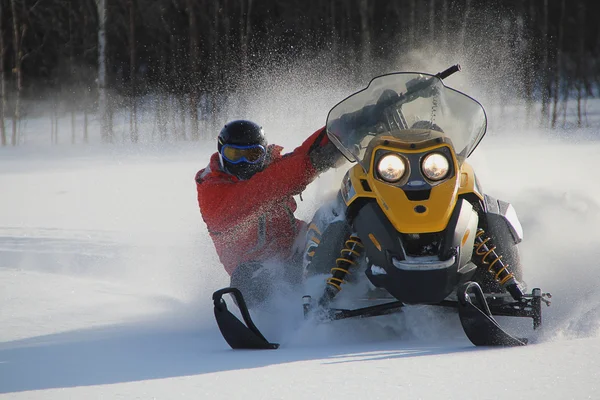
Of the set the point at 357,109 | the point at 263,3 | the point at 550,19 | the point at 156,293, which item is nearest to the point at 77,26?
the point at 263,3

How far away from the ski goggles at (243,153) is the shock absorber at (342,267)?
3.47 feet

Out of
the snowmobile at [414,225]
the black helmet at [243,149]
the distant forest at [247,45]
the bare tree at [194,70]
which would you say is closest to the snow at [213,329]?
the snowmobile at [414,225]

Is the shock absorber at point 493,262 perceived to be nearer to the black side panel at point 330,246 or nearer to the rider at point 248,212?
the black side panel at point 330,246

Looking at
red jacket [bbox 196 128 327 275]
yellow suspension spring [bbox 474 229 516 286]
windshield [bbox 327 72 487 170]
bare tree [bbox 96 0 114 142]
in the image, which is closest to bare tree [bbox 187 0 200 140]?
bare tree [bbox 96 0 114 142]

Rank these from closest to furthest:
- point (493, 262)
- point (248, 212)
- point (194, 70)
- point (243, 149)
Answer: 1. point (493, 262)
2. point (248, 212)
3. point (243, 149)
4. point (194, 70)

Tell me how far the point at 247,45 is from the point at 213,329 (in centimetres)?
1873

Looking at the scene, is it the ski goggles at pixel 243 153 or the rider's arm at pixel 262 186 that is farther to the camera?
the ski goggles at pixel 243 153

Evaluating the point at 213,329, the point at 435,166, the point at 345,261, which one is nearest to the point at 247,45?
the point at 213,329

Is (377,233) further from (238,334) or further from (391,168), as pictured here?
(238,334)

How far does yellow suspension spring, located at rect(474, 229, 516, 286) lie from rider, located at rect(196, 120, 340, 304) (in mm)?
995

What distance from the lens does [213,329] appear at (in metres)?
4.58

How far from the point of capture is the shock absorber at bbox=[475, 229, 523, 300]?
371 centimetres

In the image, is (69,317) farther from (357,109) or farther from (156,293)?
(357,109)

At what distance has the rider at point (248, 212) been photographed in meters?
4.43
